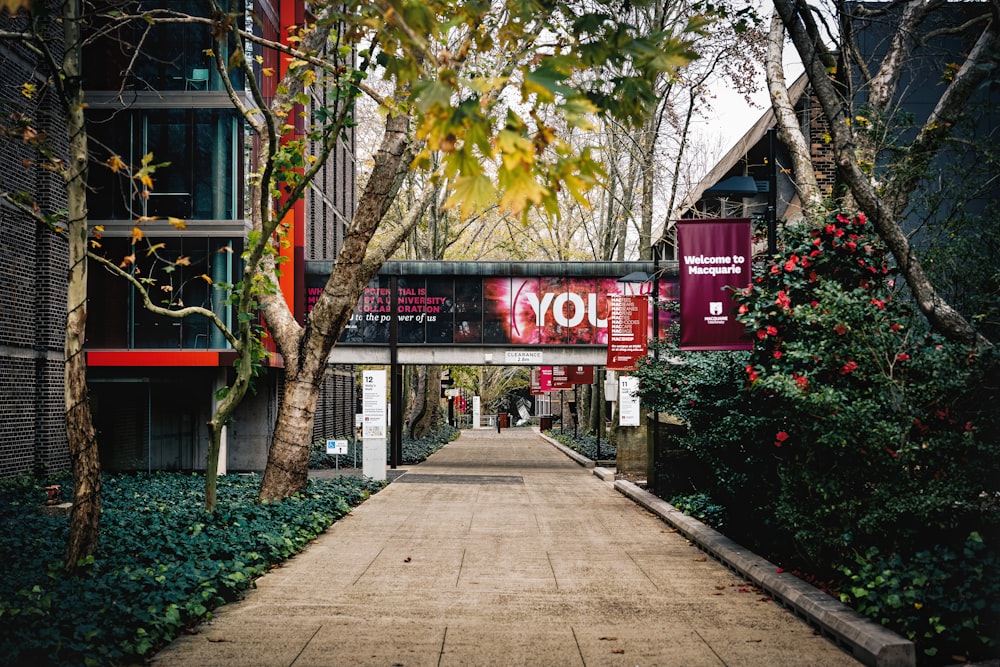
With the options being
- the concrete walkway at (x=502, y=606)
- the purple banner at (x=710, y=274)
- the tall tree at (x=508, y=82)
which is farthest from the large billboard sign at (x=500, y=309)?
the tall tree at (x=508, y=82)

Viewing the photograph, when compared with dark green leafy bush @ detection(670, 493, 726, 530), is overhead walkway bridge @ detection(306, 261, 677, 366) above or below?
above

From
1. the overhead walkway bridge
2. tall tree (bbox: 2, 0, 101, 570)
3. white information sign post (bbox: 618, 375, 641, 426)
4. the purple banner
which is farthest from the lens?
the overhead walkway bridge

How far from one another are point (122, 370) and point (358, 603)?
64.0 feet

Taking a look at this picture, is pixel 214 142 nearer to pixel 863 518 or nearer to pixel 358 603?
pixel 358 603

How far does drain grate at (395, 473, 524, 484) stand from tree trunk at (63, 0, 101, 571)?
53.7 feet

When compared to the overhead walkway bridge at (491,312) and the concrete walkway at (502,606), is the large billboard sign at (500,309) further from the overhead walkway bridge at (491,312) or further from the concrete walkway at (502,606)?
the concrete walkway at (502,606)

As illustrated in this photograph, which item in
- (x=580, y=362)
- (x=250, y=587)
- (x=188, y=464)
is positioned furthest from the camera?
(x=580, y=362)

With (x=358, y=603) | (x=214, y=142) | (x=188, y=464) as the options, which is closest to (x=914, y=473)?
(x=358, y=603)

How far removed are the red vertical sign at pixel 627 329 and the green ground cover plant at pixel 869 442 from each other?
36.4 ft

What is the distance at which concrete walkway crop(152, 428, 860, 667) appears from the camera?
7.52 metres

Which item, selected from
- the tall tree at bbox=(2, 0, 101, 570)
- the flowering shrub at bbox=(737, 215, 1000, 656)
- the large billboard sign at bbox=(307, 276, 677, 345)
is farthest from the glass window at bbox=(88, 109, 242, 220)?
the flowering shrub at bbox=(737, 215, 1000, 656)

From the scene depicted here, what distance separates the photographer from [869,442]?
8453mm

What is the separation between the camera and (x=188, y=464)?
29.2 m

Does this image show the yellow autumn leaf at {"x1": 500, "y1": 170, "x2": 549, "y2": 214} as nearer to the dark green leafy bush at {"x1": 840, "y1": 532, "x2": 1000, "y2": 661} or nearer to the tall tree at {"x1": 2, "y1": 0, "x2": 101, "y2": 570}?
the dark green leafy bush at {"x1": 840, "y1": 532, "x2": 1000, "y2": 661}
